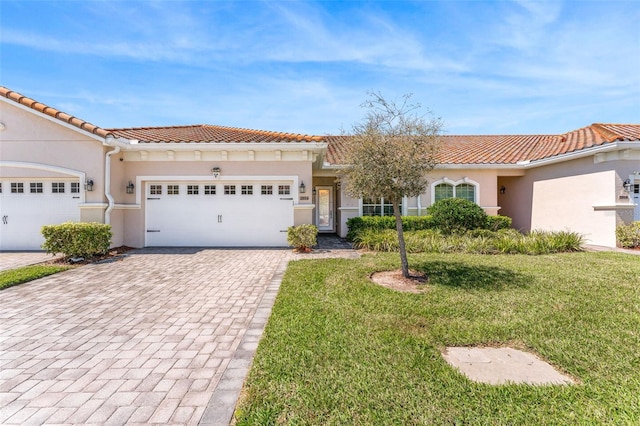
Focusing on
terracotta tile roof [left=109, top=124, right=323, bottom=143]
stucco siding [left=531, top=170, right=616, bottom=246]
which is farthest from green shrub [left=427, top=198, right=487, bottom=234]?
terracotta tile roof [left=109, top=124, right=323, bottom=143]

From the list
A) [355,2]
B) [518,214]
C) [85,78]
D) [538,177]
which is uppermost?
[355,2]

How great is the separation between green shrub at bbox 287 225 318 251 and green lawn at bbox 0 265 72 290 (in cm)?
637

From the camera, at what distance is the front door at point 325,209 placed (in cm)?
1605

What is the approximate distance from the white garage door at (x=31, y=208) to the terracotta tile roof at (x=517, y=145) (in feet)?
32.1

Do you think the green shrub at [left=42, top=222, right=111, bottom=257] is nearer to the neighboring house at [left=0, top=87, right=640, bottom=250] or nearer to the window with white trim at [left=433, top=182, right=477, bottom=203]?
the neighboring house at [left=0, top=87, right=640, bottom=250]

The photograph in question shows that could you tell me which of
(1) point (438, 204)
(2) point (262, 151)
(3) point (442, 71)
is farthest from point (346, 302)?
(3) point (442, 71)

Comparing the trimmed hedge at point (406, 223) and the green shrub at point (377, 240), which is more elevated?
the trimmed hedge at point (406, 223)

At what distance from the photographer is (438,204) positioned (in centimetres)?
1186

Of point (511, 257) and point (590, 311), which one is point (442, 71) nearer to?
point (511, 257)

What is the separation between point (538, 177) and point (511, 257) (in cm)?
687

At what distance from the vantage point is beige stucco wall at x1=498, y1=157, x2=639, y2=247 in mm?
10039

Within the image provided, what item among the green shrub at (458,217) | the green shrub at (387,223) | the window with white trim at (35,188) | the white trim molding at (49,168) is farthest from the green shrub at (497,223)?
the window with white trim at (35,188)

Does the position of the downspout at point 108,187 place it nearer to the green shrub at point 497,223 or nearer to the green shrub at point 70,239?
the green shrub at point 70,239

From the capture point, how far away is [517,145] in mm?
16141
